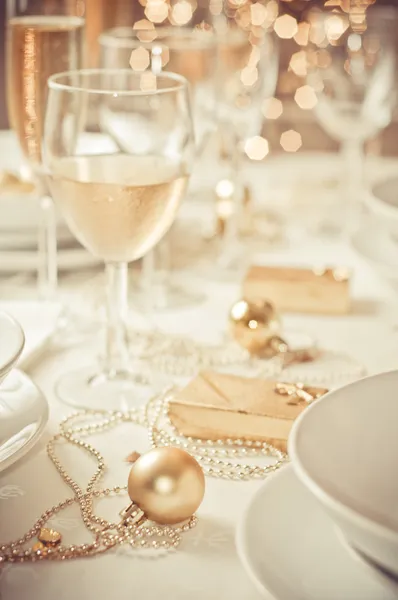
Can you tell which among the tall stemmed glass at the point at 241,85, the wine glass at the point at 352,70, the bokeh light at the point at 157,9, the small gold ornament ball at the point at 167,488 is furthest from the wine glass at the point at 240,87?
the bokeh light at the point at 157,9

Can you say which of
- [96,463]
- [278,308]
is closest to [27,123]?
[278,308]

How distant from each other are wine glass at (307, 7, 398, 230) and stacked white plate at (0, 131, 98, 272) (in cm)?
49

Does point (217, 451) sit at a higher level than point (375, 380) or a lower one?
lower

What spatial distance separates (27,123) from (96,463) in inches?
19.4

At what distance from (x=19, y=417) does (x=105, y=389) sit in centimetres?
19

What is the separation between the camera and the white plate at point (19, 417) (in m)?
0.64

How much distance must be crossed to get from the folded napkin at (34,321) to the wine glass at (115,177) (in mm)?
51

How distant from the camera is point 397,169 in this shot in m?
1.80

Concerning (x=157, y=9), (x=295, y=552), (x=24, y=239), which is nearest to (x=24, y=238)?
(x=24, y=239)

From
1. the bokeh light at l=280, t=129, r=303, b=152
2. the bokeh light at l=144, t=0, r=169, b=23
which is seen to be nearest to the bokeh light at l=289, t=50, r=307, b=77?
the bokeh light at l=144, t=0, r=169, b=23

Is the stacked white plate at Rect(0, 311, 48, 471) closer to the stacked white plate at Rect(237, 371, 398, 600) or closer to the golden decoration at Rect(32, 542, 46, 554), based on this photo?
the golden decoration at Rect(32, 542, 46, 554)

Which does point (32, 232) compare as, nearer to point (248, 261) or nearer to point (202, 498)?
point (248, 261)

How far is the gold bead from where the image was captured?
0.59 m

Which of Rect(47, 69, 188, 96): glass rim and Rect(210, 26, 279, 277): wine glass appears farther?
Rect(210, 26, 279, 277): wine glass
